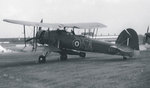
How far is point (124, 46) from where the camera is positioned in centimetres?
1723

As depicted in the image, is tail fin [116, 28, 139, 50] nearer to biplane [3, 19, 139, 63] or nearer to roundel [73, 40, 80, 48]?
biplane [3, 19, 139, 63]

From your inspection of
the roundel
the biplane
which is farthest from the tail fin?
the roundel

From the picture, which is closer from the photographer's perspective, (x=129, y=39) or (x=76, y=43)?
(x=76, y=43)

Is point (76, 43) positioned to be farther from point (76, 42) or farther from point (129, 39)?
point (129, 39)

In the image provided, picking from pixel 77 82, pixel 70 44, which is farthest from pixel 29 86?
pixel 70 44

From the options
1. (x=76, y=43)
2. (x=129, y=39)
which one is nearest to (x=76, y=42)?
(x=76, y=43)

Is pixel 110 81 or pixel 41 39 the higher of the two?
pixel 41 39

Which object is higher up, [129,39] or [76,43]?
[129,39]

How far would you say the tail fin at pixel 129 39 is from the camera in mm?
17028

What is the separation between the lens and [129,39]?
17.2 m

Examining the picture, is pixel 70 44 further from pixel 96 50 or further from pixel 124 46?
pixel 124 46

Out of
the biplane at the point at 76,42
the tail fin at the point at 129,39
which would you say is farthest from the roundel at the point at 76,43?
the tail fin at the point at 129,39

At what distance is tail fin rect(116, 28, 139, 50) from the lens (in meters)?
17.0

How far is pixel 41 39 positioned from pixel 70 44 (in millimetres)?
1931
